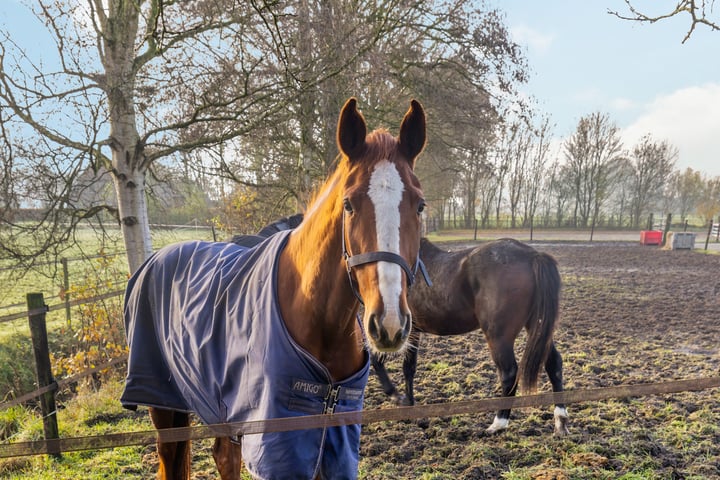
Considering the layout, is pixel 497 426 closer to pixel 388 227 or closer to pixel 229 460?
pixel 229 460

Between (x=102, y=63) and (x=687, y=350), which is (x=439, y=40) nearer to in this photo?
(x=102, y=63)

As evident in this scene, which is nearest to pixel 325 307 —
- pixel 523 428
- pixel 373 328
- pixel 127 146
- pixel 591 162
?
pixel 373 328

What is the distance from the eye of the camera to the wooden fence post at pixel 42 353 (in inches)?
132

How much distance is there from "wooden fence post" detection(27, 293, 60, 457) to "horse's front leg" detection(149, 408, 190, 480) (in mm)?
1541

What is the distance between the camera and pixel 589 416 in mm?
3770

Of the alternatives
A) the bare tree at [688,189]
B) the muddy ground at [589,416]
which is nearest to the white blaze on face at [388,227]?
the muddy ground at [589,416]

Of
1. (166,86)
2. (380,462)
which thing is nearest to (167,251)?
(380,462)

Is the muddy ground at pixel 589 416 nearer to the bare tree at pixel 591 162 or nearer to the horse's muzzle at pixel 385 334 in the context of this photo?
the horse's muzzle at pixel 385 334

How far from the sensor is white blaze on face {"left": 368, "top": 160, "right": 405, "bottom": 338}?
1.39 m

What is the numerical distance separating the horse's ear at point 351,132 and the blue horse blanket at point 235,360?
0.59 metres

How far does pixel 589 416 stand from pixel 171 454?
3.53 meters

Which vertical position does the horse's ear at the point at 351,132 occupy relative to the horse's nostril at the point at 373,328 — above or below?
above

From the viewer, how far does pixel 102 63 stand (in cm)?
533

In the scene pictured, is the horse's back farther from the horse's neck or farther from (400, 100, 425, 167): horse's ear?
(400, 100, 425, 167): horse's ear
